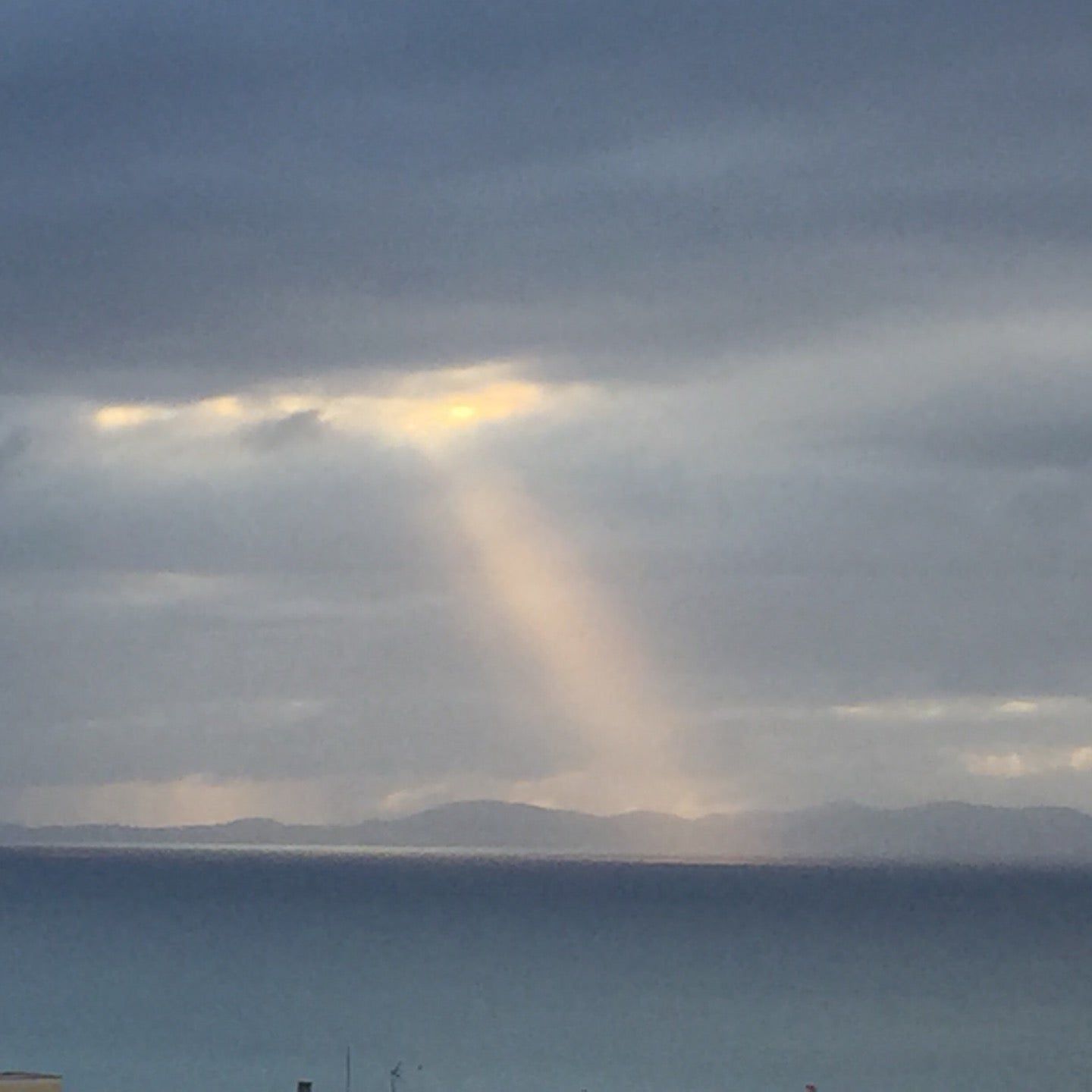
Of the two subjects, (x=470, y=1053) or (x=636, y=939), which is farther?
(x=636, y=939)

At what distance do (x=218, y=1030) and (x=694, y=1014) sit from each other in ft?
81.2

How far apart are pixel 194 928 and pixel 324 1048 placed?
97600mm

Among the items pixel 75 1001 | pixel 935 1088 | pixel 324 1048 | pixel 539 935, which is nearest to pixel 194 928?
pixel 539 935

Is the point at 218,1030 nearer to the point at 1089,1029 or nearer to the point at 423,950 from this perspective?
the point at 1089,1029

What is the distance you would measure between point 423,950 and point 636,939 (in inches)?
885

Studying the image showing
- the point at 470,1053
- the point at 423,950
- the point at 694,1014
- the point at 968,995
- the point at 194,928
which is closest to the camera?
the point at 470,1053

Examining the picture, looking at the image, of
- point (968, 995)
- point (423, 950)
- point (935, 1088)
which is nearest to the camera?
point (935, 1088)

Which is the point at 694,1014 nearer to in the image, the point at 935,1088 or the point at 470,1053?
the point at 470,1053

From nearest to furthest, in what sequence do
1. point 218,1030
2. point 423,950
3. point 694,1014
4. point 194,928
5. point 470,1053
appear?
point 470,1053 → point 218,1030 → point 694,1014 → point 423,950 → point 194,928

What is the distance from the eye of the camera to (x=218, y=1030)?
111 meters

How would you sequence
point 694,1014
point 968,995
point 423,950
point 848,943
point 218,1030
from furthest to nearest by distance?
point 848,943 < point 423,950 < point 968,995 < point 694,1014 < point 218,1030

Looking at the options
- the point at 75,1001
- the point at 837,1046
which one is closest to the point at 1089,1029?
the point at 837,1046

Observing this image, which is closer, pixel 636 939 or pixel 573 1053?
pixel 573 1053

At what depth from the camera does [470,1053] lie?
334 ft
